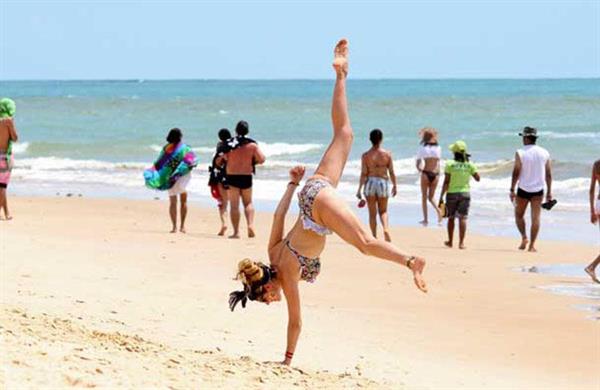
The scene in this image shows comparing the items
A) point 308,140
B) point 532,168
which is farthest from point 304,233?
point 308,140

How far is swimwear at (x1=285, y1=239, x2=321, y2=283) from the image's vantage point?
7336 millimetres

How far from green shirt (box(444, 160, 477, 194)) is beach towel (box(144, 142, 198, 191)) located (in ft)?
11.5

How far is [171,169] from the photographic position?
659 inches

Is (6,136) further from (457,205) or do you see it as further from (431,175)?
(431,175)

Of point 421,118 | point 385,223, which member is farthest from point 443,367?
point 421,118

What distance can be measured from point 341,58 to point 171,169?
9.28 meters

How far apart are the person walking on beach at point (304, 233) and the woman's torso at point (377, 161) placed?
29.0 ft

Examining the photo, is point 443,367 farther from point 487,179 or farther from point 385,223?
point 487,179

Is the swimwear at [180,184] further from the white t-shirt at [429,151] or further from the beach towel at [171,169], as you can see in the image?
the white t-shirt at [429,151]

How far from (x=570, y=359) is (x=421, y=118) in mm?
49448

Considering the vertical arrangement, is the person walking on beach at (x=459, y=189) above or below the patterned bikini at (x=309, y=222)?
below

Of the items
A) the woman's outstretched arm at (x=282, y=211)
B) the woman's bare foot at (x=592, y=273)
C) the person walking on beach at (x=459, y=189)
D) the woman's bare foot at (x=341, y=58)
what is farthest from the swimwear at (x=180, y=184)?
the woman's outstretched arm at (x=282, y=211)

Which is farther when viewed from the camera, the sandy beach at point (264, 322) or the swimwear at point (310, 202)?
the swimwear at point (310, 202)

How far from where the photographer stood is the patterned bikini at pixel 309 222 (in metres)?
7.16
